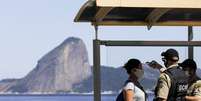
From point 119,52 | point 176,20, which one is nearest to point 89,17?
point 119,52

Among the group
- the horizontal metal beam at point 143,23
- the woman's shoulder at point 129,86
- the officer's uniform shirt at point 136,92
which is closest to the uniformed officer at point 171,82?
the officer's uniform shirt at point 136,92

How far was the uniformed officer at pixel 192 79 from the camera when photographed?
8.45 meters

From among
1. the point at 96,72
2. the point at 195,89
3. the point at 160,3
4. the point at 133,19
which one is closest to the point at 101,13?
the point at 96,72

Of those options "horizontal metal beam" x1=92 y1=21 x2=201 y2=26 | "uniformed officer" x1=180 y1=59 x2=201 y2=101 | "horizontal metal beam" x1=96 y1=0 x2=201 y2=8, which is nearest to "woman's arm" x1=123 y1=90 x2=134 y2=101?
"uniformed officer" x1=180 y1=59 x2=201 y2=101

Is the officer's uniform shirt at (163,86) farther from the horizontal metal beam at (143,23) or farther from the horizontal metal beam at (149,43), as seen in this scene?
the horizontal metal beam at (143,23)

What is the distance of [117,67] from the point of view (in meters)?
9.63

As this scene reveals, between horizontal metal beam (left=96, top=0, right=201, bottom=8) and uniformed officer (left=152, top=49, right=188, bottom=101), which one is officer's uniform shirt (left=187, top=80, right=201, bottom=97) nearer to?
uniformed officer (left=152, top=49, right=188, bottom=101)

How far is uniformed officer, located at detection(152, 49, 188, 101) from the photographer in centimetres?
832

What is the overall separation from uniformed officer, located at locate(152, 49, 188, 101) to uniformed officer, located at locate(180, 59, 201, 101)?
70 millimetres

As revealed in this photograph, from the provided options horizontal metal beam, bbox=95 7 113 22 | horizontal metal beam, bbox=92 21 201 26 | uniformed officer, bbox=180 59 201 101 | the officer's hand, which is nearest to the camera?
uniformed officer, bbox=180 59 201 101

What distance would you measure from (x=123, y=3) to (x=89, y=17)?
4.85 feet

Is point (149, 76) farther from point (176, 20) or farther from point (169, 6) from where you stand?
point (169, 6)

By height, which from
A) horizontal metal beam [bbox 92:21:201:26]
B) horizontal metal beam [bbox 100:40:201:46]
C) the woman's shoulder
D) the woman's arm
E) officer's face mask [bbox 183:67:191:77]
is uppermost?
horizontal metal beam [bbox 92:21:201:26]

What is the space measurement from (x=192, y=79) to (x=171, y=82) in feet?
0.93
